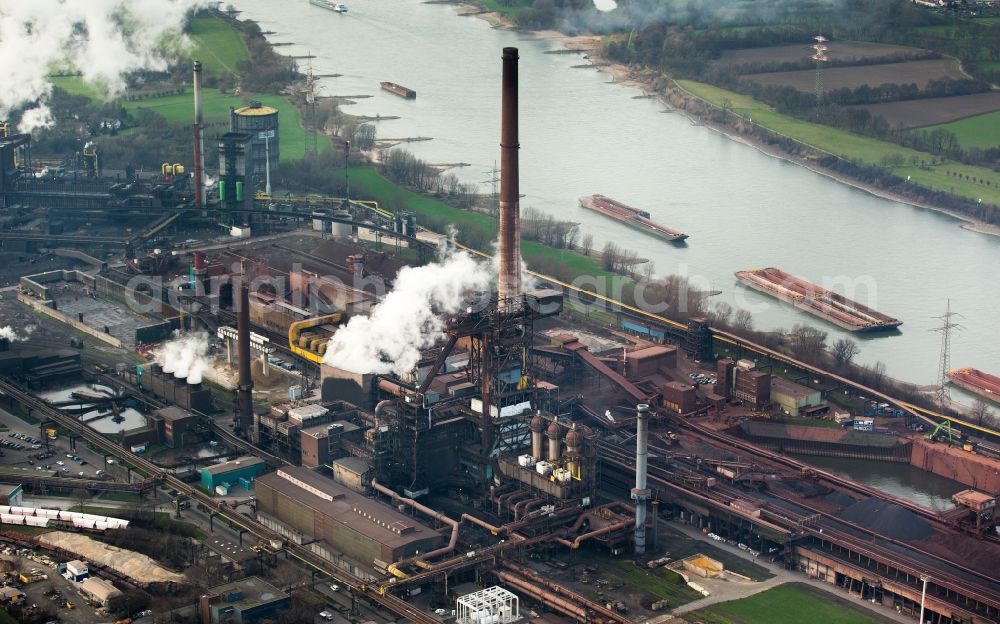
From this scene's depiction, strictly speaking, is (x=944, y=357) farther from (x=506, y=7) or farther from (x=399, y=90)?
(x=506, y=7)

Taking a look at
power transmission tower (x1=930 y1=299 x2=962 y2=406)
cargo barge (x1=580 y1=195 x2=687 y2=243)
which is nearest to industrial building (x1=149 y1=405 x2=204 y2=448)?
power transmission tower (x1=930 y1=299 x2=962 y2=406)

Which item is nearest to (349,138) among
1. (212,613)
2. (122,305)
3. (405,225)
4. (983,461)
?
(405,225)

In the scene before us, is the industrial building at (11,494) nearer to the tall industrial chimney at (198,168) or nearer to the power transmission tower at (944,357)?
the tall industrial chimney at (198,168)

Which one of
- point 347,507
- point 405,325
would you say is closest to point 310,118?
point 405,325

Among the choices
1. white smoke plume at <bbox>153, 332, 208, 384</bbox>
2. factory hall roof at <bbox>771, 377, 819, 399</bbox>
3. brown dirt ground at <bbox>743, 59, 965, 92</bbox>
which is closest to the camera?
white smoke plume at <bbox>153, 332, 208, 384</bbox>

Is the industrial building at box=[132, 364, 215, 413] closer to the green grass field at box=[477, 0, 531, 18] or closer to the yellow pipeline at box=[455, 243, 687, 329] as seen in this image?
the yellow pipeline at box=[455, 243, 687, 329]

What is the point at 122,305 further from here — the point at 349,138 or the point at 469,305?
the point at 349,138
